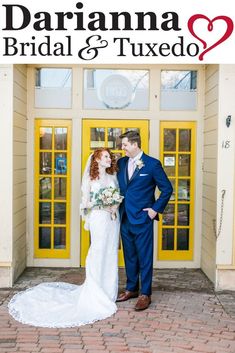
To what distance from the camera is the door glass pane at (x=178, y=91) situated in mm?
6965

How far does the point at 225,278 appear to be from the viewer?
6.09m

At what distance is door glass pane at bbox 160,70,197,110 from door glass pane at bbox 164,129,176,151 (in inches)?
12.3

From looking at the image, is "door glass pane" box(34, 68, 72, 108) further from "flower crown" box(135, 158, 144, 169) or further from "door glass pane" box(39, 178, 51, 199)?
"flower crown" box(135, 158, 144, 169)

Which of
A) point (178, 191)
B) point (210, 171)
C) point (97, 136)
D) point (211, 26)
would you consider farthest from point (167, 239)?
point (211, 26)

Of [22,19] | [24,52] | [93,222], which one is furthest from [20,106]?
[93,222]

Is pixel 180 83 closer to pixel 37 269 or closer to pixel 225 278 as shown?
pixel 225 278

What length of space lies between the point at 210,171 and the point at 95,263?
77.0 inches

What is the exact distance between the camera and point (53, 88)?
22.8 feet

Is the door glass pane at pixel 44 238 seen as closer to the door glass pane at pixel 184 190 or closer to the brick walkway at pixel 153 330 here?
the brick walkway at pixel 153 330

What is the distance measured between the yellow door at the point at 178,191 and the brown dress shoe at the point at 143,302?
171 cm

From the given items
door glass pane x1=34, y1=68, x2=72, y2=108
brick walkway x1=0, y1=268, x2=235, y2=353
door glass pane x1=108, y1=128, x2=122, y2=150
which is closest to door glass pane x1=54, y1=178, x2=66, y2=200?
door glass pane x1=108, y1=128, x2=122, y2=150

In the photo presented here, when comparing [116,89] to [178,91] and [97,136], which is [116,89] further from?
[178,91]

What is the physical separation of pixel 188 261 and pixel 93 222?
207 centimetres

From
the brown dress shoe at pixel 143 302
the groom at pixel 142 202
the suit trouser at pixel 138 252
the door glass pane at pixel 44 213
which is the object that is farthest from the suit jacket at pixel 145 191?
the door glass pane at pixel 44 213
